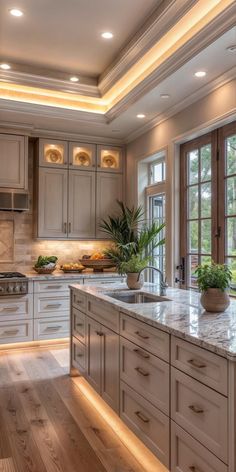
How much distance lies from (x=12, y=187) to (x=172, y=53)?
264cm

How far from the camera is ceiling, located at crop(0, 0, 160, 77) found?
3.22 meters

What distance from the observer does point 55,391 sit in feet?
11.2

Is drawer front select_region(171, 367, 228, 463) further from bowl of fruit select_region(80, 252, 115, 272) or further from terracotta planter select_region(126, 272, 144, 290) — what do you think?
bowl of fruit select_region(80, 252, 115, 272)

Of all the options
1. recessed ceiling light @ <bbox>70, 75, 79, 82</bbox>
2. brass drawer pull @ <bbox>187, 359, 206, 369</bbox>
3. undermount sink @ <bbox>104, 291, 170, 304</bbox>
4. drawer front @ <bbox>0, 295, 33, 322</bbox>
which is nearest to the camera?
brass drawer pull @ <bbox>187, 359, 206, 369</bbox>

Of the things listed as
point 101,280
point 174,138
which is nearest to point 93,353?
point 101,280

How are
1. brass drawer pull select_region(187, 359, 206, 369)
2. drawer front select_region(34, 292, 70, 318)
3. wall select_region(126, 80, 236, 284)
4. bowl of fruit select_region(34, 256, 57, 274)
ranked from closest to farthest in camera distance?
brass drawer pull select_region(187, 359, 206, 369)
wall select_region(126, 80, 236, 284)
drawer front select_region(34, 292, 70, 318)
bowl of fruit select_region(34, 256, 57, 274)

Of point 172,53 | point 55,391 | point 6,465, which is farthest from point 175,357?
point 172,53

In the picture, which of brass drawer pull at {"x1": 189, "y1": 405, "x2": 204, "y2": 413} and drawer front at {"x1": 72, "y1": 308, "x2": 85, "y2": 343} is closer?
brass drawer pull at {"x1": 189, "y1": 405, "x2": 204, "y2": 413}

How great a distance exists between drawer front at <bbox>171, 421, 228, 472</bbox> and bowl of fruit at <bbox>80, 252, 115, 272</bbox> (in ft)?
11.6

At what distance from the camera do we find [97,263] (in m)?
5.38

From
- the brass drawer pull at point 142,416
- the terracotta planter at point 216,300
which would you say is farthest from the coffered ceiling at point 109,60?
the brass drawer pull at point 142,416

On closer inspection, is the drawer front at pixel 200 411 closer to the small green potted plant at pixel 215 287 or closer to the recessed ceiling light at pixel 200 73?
the small green potted plant at pixel 215 287

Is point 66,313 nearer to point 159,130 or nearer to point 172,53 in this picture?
point 159,130

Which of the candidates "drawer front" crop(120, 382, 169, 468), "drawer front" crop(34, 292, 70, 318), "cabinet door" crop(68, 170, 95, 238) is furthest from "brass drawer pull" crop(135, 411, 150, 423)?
"cabinet door" crop(68, 170, 95, 238)
